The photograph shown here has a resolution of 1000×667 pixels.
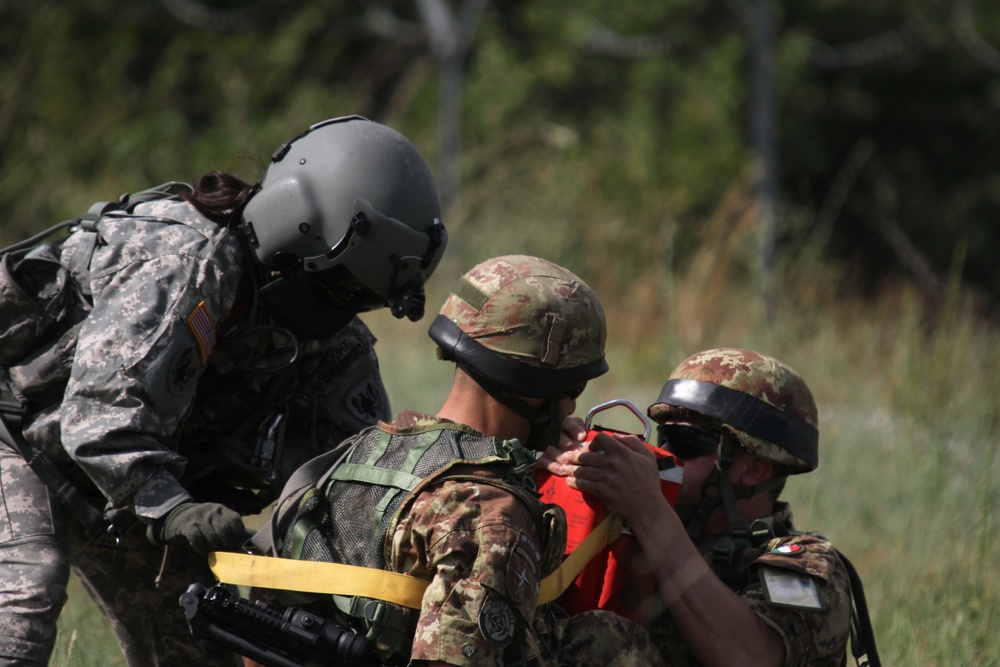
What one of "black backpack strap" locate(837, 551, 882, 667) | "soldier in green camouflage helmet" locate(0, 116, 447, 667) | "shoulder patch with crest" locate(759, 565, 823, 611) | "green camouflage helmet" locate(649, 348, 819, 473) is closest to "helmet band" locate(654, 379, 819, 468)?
"green camouflage helmet" locate(649, 348, 819, 473)

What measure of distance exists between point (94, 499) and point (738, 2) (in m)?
14.5

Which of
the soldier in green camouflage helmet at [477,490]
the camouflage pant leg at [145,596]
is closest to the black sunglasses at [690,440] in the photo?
the soldier in green camouflage helmet at [477,490]

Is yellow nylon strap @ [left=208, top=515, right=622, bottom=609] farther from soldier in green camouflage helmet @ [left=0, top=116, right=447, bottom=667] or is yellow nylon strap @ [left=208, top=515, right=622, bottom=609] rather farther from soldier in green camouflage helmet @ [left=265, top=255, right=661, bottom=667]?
soldier in green camouflage helmet @ [left=0, top=116, right=447, bottom=667]

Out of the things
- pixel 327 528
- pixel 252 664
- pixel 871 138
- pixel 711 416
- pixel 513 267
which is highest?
pixel 871 138

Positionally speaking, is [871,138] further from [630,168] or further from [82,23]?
[82,23]

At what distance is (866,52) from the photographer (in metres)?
17.5

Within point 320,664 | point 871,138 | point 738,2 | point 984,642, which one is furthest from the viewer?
point 871,138

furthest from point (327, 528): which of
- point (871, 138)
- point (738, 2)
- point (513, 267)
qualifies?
point (871, 138)

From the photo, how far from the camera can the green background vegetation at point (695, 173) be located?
19.6 feet

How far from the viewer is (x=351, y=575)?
8.43 ft

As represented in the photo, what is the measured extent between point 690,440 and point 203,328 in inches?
56.7

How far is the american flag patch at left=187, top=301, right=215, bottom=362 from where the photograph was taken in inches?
125

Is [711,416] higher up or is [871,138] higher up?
[871,138]

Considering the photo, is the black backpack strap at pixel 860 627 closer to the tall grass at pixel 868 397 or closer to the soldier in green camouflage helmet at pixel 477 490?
the soldier in green camouflage helmet at pixel 477 490
